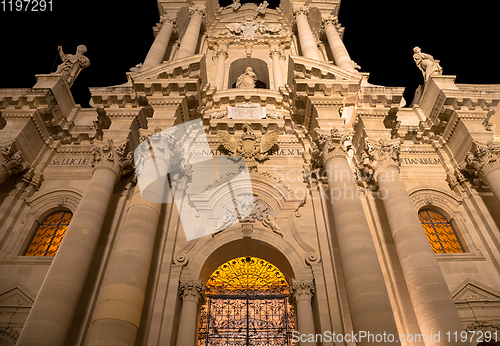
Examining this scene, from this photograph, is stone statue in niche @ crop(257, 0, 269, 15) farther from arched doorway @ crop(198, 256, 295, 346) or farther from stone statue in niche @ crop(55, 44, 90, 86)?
arched doorway @ crop(198, 256, 295, 346)

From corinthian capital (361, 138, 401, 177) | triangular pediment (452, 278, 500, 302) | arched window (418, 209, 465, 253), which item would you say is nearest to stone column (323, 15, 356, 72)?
Answer: corinthian capital (361, 138, 401, 177)

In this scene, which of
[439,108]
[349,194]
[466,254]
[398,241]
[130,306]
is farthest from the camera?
[439,108]

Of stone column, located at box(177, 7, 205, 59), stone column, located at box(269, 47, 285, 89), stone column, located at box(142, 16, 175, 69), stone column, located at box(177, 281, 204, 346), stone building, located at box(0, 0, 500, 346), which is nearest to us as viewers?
stone building, located at box(0, 0, 500, 346)

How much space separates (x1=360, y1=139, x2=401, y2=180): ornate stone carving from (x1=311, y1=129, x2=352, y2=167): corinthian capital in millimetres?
688

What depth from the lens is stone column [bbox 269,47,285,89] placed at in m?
19.7

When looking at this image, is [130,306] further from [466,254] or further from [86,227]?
[466,254]

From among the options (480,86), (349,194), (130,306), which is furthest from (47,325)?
(480,86)

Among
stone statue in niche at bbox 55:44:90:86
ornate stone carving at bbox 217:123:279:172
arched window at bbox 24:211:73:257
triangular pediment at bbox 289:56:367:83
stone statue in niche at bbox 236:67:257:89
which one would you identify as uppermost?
stone statue in niche at bbox 236:67:257:89

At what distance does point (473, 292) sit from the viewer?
10734 mm

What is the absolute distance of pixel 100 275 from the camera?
10.8 meters

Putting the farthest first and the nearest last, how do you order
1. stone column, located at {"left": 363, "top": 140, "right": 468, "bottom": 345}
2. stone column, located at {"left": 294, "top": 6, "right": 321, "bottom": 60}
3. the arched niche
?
the arched niche → stone column, located at {"left": 294, "top": 6, "right": 321, "bottom": 60} → stone column, located at {"left": 363, "top": 140, "right": 468, "bottom": 345}

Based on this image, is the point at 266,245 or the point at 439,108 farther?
the point at 439,108

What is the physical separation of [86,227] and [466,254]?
12044 millimetres

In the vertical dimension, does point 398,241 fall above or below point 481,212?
below
